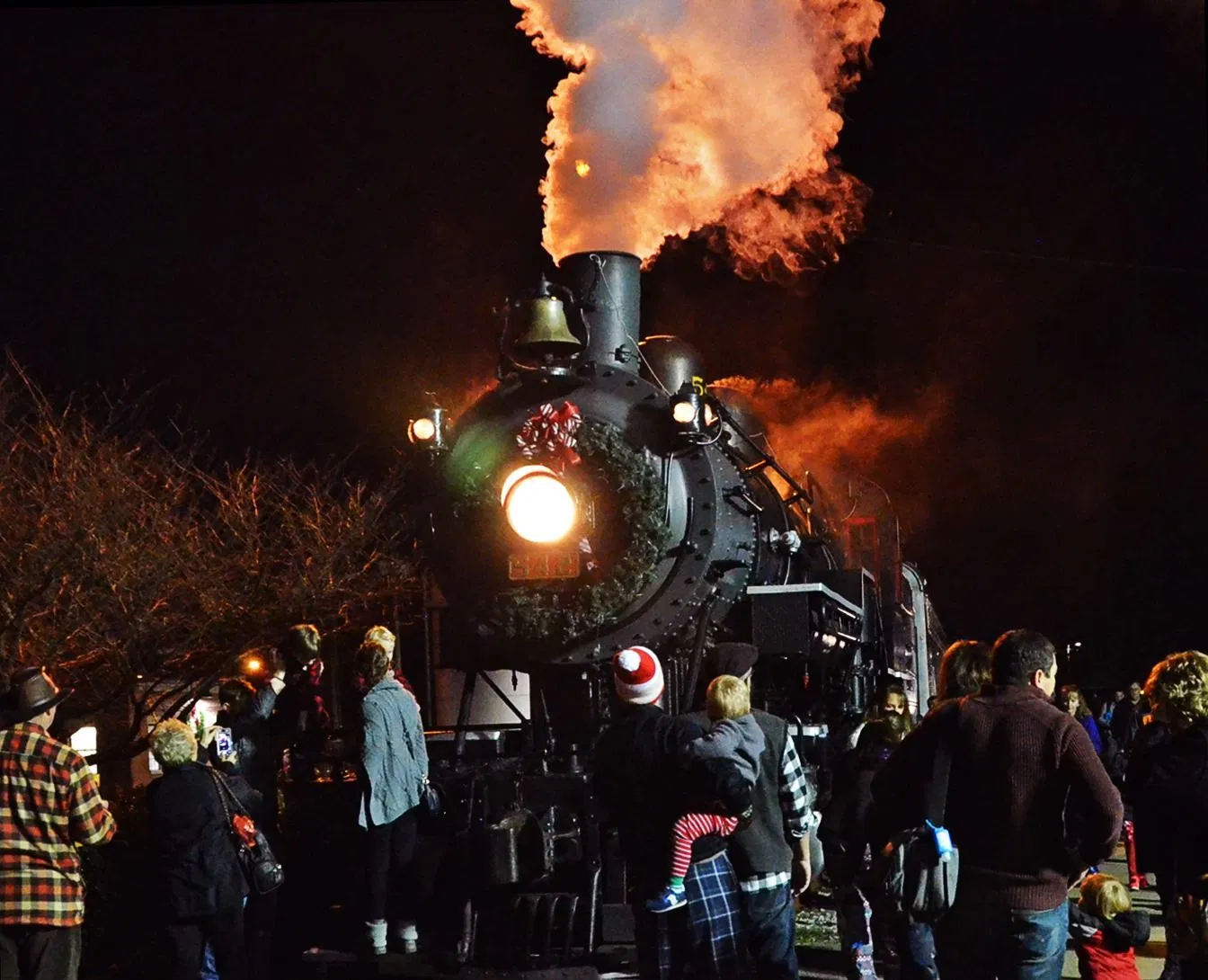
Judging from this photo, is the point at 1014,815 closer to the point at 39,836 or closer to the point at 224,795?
the point at 224,795

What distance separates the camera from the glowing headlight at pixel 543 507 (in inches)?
319

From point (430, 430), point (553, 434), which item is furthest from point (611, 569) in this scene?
point (430, 430)

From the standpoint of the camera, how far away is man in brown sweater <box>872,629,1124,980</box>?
14.7 ft

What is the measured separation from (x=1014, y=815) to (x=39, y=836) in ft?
11.8

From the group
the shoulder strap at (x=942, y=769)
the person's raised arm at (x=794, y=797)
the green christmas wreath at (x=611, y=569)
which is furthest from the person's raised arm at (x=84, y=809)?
the shoulder strap at (x=942, y=769)

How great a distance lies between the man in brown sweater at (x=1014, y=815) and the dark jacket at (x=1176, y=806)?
539mm

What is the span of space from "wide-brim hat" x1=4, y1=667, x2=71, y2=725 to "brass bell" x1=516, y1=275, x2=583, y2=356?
3.46 meters

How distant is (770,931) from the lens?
18.2 ft

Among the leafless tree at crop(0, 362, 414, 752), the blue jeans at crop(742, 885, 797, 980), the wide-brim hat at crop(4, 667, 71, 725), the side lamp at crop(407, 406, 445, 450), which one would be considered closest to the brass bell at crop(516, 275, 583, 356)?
the side lamp at crop(407, 406, 445, 450)

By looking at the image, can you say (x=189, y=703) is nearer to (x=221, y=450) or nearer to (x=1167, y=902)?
(x=221, y=450)

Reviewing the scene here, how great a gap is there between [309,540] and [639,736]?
14.8 metres

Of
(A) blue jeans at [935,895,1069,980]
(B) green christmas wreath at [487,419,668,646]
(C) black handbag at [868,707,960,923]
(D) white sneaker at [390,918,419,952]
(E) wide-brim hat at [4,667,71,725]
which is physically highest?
(B) green christmas wreath at [487,419,668,646]

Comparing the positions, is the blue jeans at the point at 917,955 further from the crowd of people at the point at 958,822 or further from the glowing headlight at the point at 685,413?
the glowing headlight at the point at 685,413

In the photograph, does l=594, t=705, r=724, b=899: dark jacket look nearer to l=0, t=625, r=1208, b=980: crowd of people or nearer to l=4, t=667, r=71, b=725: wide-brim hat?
Result: l=0, t=625, r=1208, b=980: crowd of people
